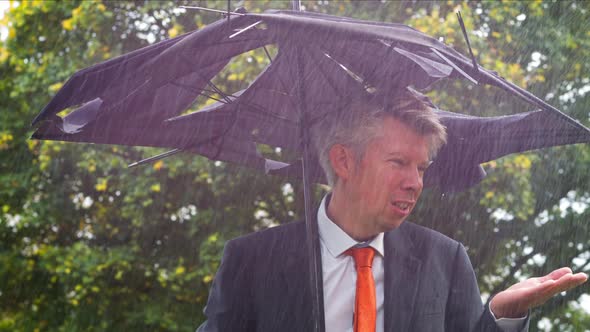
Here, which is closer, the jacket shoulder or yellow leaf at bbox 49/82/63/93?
the jacket shoulder

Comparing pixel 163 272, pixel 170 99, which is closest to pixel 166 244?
pixel 163 272

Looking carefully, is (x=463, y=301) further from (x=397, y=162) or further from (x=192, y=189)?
(x=192, y=189)

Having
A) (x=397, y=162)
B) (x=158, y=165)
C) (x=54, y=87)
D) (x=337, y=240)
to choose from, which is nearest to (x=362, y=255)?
(x=337, y=240)

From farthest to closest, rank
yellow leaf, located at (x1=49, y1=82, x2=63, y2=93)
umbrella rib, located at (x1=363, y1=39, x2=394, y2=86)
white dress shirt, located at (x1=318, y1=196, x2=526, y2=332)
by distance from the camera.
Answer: yellow leaf, located at (x1=49, y1=82, x2=63, y2=93), white dress shirt, located at (x1=318, y1=196, x2=526, y2=332), umbrella rib, located at (x1=363, y1=39, x2=394, y2=86)

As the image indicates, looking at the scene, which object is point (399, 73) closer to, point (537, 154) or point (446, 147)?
point (446, 147)

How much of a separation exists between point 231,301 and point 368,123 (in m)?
0.91

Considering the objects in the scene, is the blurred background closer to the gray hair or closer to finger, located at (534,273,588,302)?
the gray hair

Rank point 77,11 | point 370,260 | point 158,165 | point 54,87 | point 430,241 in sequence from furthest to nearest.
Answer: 1. point 77,11
2. point 54,87
3. point 158,165
4. point 430,241
5. point 370,260

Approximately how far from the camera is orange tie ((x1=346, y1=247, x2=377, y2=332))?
3.00 metres

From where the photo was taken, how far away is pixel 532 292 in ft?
8.70

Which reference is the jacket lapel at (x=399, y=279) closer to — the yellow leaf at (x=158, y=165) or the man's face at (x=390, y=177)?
the man's face at (x=390, y=177)

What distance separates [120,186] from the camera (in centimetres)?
1179

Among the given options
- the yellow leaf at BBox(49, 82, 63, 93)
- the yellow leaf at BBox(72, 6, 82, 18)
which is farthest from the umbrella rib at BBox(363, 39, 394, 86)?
the yellow leaf at BBox(72, 6, 82, 18)

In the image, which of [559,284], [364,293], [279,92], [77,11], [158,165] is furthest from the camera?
[77,11]
